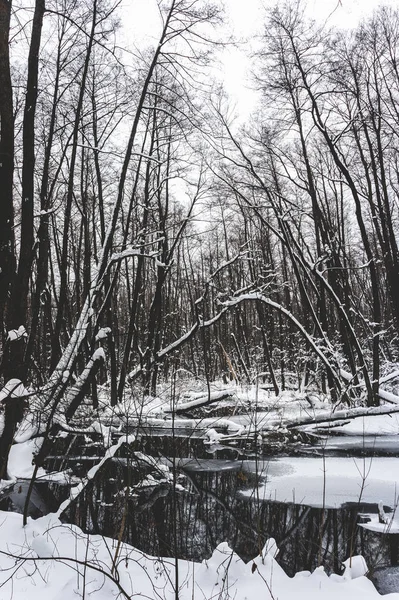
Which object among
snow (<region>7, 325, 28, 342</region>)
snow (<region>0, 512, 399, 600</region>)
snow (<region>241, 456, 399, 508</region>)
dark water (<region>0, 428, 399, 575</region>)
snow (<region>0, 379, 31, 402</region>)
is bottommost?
dark water (<region>0, 428, 399, 575</region>)

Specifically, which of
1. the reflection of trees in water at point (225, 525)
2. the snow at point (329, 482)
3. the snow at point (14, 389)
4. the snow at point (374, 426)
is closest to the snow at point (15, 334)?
the snow at point (14, 389)

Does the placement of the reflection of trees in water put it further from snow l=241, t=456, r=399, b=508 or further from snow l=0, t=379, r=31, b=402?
snow l=0, t=379, r=31, b=402

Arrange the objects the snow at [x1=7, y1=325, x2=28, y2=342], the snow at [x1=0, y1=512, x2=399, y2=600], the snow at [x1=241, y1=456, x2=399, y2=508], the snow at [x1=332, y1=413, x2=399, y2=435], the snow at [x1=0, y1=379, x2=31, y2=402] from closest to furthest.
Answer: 1. the snow at [x1=0, y1=512, x2=399, y2=600]
2. the snow at [x1=0, y1=379, x2=31, y2=402]
3. the snow at [x1=7, y1=325, x2=28, y2=342]
4. the snow at [x1=241, y1=456, x2=399, y2=508]
5. the snow at [x1=332, y1=413, x2=399, y2=435]

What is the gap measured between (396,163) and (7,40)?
14.0 metres

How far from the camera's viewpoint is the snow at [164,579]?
356cm

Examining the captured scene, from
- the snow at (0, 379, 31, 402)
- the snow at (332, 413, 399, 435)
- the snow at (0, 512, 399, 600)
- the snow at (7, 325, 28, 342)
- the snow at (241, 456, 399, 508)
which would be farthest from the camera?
the snow at (332, 413, 399, 435)

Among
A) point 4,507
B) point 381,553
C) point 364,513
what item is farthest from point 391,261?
point 4,507

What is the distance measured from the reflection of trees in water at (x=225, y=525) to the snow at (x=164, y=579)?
0.28m

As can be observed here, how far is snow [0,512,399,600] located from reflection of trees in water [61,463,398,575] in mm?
282

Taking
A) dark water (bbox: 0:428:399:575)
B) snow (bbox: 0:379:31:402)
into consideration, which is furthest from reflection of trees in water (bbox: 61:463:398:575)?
snow (bbox: 0:379:31:402)

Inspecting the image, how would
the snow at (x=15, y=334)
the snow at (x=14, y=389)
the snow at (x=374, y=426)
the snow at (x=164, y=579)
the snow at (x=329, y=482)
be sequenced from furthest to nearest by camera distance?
1. the snow at (x=374, y=426)
2. the snow at (x=329, y=482)
3. the snow at (x=15, y=334)
4. the snow at (x=14, y=389)
5. the snow at (x=164, y=579)

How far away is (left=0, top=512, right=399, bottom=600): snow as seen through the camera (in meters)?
3.56

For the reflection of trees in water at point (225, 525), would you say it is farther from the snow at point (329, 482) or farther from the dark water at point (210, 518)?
the snow at point (329, 482)

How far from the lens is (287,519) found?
5.64m
